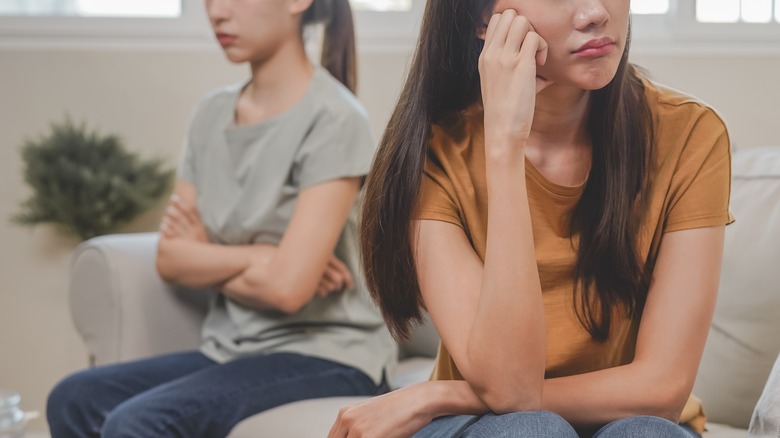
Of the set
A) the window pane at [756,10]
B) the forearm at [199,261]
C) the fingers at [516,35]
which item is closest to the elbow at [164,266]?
the forearm at [199,261]

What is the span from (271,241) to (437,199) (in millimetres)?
701

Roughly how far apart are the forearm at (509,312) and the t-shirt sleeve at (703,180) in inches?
7.9

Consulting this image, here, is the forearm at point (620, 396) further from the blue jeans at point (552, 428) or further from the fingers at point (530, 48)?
the fingers at point (530, 48)

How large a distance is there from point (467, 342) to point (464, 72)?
0.37 m

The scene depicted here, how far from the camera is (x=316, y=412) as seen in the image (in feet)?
5.29

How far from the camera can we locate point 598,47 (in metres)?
1.20

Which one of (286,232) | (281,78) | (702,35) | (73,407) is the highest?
(281,78)

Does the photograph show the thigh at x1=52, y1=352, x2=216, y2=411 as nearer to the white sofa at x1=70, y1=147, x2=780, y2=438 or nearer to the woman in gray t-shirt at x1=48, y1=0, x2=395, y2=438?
the woman in gray t-shirt at x1=48, y1=0, x2=395, y2=438

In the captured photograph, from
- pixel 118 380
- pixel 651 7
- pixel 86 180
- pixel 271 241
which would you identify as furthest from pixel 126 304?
pixel 651 7

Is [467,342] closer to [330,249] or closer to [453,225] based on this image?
[453,225]

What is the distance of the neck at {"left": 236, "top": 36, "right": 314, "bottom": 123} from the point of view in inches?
77.0

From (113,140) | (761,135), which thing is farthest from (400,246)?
(113,140)

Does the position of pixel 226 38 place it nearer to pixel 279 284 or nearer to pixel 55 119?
pixel 279 284

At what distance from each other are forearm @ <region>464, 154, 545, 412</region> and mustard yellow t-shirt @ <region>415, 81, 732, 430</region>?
4.5 inches
